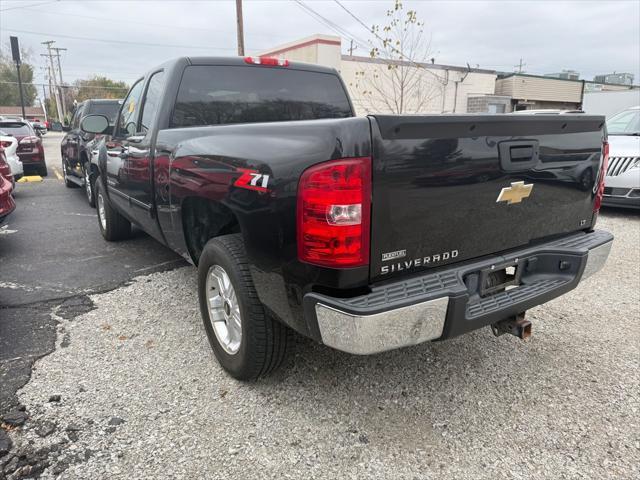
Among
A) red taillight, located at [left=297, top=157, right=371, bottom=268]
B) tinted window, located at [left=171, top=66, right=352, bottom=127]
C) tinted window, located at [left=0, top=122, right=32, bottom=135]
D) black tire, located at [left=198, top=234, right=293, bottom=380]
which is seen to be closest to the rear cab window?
tinted window, located at [left=0, top=122, right=32, bottom=135]

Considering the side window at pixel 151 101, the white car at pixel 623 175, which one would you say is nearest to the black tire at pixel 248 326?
the side window at pixel 151 101

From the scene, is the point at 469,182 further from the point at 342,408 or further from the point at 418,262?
the point at 342,408

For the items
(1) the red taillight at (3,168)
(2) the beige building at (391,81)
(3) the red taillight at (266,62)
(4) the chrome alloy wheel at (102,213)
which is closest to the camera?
(3) the red taillight at (266,62)

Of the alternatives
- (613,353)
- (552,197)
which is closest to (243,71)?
(552,197)

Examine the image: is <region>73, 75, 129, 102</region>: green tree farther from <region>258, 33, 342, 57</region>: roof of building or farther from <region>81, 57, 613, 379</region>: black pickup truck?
<region>81, 57, 613, 379</region>: black pickup truck

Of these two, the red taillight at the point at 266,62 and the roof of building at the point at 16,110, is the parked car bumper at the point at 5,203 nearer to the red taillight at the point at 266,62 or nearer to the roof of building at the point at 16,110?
the red taillight at the point at 266,62

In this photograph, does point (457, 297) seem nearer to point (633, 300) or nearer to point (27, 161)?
point (633, 300)

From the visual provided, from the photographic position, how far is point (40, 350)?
319cm

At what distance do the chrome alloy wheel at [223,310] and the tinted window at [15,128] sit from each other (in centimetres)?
1121

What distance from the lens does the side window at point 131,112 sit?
425cm

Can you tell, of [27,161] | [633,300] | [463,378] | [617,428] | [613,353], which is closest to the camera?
[617,428]

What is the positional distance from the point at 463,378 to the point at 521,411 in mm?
396

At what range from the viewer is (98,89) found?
7850cm

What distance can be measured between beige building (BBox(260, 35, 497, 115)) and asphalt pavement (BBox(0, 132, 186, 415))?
12.4m
